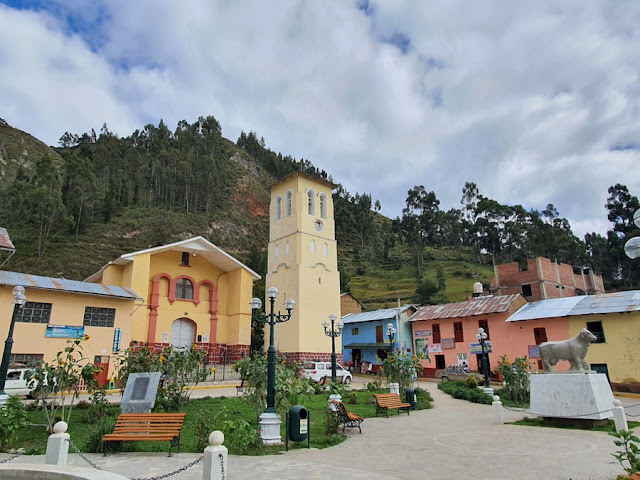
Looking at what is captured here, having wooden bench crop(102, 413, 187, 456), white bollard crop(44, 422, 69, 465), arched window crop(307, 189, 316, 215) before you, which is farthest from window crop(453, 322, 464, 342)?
white bollard crop(44, 422, 69, 465)

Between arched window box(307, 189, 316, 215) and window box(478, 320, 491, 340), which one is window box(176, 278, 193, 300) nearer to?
arched window box(307, 189, 316, 215)

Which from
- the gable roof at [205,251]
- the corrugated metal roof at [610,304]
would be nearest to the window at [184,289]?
the gable roof at [205,251]

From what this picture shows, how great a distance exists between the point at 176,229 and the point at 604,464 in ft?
181

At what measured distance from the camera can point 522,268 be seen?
3656cm

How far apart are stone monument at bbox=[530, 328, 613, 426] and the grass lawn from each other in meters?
5.00

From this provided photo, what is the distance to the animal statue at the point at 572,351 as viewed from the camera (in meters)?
11.2

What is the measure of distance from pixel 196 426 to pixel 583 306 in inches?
882

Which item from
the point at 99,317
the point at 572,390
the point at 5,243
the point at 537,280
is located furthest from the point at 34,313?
the point at 537,280

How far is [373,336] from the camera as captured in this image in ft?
115

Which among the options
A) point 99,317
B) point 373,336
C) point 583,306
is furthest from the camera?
point 373,336

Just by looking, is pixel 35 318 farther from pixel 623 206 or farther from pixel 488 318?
pixel 623 206

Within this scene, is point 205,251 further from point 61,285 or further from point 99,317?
point 61,285

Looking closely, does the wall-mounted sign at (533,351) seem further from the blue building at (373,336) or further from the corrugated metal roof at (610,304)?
the blue building at (373,336)

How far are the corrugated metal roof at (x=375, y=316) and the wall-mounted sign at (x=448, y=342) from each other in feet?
Answer: 13.5
